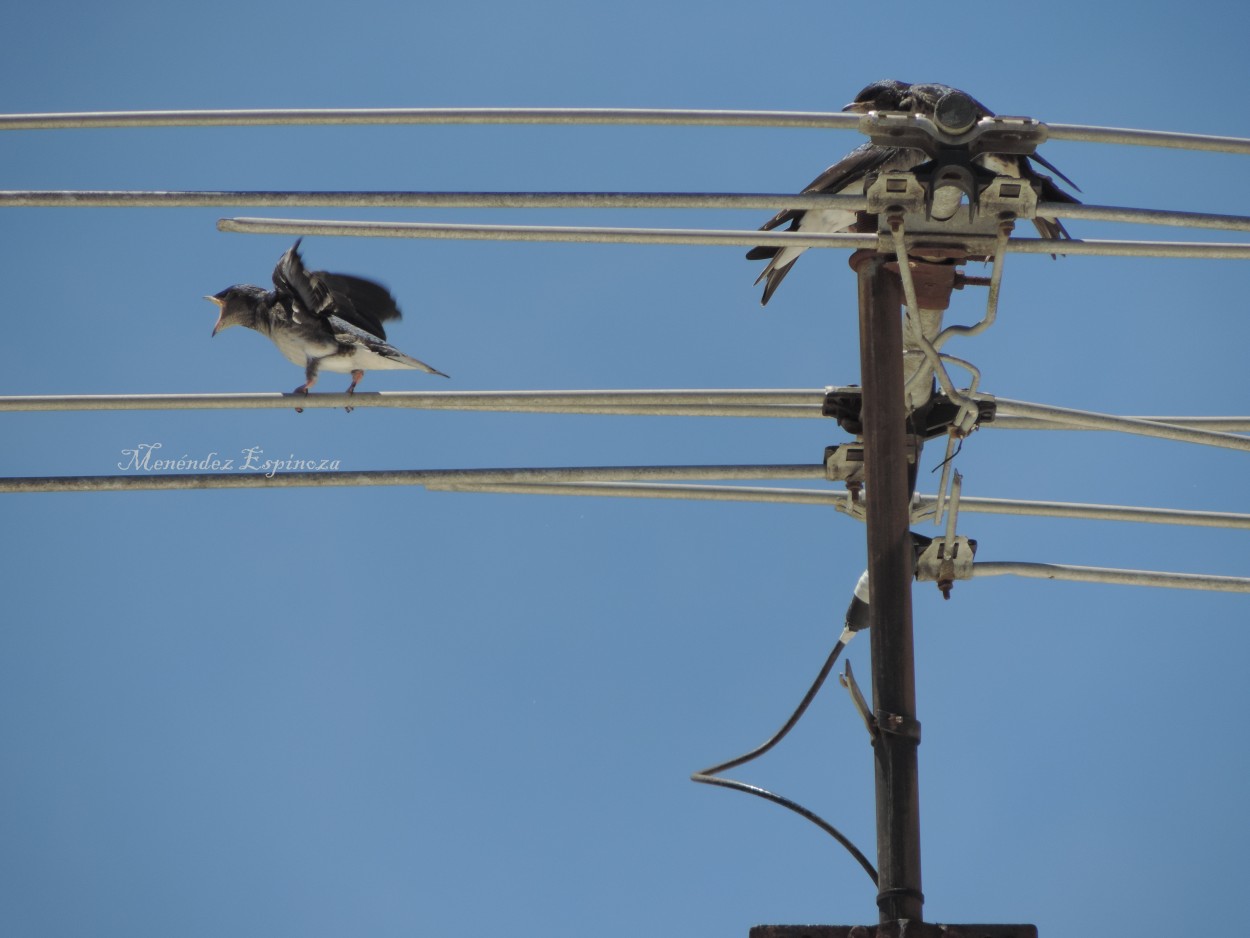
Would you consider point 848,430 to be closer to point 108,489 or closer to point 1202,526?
point 1202,526

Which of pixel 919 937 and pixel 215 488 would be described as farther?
pixel 215 488

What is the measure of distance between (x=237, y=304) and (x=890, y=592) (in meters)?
5.46

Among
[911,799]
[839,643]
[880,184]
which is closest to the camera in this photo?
[911,799]

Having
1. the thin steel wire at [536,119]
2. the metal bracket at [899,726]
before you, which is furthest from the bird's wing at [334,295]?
the metal bracket at [899,726]

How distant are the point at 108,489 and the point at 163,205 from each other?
1.07 m

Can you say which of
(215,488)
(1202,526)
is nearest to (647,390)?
(215,488)

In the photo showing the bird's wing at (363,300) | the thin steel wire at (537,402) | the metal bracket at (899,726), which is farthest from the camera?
the bird's wing at (363,300)

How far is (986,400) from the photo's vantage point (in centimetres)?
577

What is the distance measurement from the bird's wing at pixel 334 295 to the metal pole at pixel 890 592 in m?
3.66

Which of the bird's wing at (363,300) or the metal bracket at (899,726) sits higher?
the bird's wing at (363,300)

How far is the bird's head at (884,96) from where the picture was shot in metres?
7.25

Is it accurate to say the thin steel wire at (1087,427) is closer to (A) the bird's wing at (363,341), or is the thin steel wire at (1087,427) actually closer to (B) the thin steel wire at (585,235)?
(B) the thin steel wire at (585,235)

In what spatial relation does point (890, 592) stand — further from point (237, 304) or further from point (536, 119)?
point (237, 304)

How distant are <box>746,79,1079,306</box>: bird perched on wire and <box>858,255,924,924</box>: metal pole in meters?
0.50
